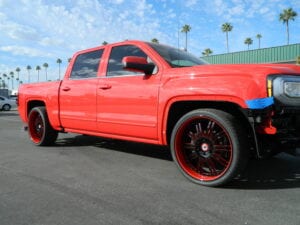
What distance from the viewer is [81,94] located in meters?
5.57

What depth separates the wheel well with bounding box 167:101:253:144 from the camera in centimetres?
390

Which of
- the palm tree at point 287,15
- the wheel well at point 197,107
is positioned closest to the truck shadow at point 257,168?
the wheel well at point 197,107

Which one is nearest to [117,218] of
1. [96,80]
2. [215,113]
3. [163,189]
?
[163,189]

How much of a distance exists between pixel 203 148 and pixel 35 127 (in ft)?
14.3

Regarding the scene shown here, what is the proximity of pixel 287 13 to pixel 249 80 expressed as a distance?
76.5 meters

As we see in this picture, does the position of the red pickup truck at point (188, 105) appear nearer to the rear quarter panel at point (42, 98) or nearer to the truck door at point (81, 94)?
the truck door at point (81, 94)

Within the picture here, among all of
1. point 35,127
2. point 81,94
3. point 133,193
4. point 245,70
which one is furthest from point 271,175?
point 35,127

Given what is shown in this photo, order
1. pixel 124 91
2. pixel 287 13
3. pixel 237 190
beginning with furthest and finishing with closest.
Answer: pixel 287 13, pixel 124 91, pixel 237 190

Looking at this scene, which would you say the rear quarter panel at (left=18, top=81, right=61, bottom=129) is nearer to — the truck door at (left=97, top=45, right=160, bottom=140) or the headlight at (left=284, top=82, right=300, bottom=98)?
the truck door at (left=97, top=45, right=160, bottom=140)

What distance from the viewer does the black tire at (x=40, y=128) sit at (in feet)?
21.5

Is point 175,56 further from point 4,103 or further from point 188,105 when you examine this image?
point 4,103

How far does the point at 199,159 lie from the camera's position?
157 inches

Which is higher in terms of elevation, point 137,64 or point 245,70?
point 137,64

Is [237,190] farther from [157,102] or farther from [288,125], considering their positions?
[157,102]
